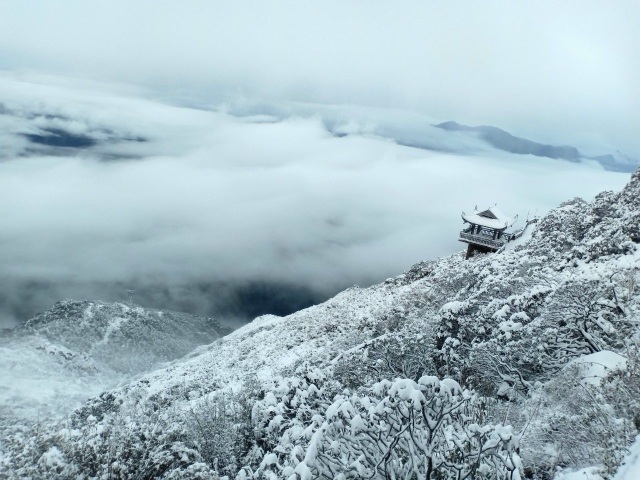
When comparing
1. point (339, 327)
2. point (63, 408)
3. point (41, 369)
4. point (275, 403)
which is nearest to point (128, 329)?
point (41, 369)

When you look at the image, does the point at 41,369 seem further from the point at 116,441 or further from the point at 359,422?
the point at 359,422

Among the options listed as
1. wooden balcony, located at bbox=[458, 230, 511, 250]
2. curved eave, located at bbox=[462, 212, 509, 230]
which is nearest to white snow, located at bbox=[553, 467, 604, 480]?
curved eave, located at bbox=[462, 212, 509, 230]

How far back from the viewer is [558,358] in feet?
38.3

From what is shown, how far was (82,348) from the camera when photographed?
104 m

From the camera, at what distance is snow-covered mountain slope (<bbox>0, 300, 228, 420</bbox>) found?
53.9 metres

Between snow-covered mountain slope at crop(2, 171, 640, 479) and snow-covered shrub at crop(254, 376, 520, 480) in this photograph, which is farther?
snow-covered mountain slope at crop(2, 171, 640, 479)

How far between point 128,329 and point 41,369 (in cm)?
5130

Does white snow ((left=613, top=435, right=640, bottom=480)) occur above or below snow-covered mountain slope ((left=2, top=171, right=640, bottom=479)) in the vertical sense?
above

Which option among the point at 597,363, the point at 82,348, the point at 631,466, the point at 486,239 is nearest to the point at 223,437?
the point at 597,363

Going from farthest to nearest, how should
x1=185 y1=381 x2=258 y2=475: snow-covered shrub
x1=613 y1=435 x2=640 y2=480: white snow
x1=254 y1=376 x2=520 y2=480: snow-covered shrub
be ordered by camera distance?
x1=185 y1=381 x2=258 y2=475: snow-covered shrub, x1=613 y1=435 x2=640 y2=480: white snow, x1=254 y1=376 x2=520 y2=480: snow-covered shrub

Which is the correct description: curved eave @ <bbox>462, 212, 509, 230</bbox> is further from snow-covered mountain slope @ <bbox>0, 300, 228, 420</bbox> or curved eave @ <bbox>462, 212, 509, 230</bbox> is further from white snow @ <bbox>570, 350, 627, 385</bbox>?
snow-covered mountain slope @ <bbox>0, 300, 228, 420</bbox>

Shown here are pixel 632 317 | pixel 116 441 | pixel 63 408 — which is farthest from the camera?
pixel 63 408

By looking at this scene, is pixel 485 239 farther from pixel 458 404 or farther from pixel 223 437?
pixel 458 404

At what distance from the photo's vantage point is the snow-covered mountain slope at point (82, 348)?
5388 centimetres
